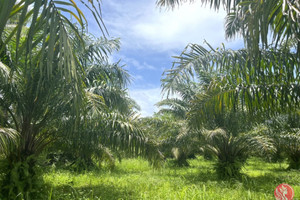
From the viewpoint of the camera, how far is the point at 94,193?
17.3 ft

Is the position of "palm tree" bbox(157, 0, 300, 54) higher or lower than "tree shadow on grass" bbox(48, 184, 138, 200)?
higher

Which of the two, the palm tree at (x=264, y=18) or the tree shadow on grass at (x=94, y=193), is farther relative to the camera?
the tree shadow on grass at (x=94, y=193)

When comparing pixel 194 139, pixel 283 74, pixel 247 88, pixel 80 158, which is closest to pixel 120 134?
pixel 247 88

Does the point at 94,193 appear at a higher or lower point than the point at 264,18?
lower

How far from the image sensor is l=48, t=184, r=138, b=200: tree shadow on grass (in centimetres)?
461

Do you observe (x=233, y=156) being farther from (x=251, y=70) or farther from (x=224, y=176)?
(x=251, y=70)

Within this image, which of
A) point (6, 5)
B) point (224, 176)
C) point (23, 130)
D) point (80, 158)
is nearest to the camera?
point (6, 5)

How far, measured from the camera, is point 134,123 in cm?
521

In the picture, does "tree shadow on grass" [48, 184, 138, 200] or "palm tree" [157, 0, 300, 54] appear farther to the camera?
"tree shadow on grass" [48, 184, 138, 200]

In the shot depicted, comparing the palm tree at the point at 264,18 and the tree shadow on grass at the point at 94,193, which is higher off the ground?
the palm tree at the point at 264,18

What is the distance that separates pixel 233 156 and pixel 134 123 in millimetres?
3816

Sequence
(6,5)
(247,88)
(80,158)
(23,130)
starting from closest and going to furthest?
(6,5) < (247,88) < (23,130) < (80,158)

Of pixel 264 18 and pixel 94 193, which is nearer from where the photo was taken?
pixel 264 18

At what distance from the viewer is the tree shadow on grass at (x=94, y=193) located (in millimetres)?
4615
